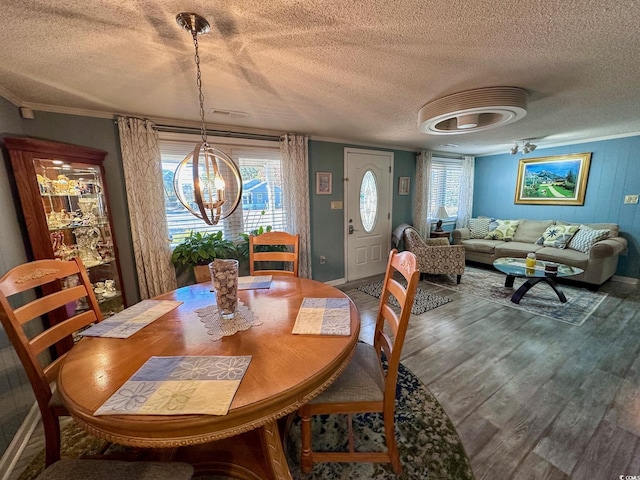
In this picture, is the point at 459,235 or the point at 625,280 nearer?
the point at 625,280

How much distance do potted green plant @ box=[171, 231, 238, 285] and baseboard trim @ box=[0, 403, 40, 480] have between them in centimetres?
142

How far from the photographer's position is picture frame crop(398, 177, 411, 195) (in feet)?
15.2

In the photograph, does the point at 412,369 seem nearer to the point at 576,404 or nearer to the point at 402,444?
the point at 402,444

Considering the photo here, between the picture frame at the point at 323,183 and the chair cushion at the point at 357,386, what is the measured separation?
2.71 meters

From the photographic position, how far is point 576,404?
1.65 m

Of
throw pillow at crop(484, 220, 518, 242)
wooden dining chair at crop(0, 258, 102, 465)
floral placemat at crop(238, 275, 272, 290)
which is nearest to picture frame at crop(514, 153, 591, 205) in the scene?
throw pillow at crop(484, 220, 518, 242)

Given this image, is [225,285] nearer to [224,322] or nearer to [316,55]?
[224,322]

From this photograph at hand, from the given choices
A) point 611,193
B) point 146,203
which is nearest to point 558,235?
point 611,193

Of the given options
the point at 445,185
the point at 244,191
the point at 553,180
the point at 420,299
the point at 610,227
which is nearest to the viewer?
the point at 244,191

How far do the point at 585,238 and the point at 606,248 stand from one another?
47cm

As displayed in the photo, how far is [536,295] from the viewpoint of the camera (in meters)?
3.33

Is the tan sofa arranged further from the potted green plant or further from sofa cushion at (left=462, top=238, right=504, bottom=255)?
the potted green plant

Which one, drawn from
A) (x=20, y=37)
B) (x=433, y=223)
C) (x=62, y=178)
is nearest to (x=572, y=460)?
(x=20, y=37)

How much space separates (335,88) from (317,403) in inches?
81.3
